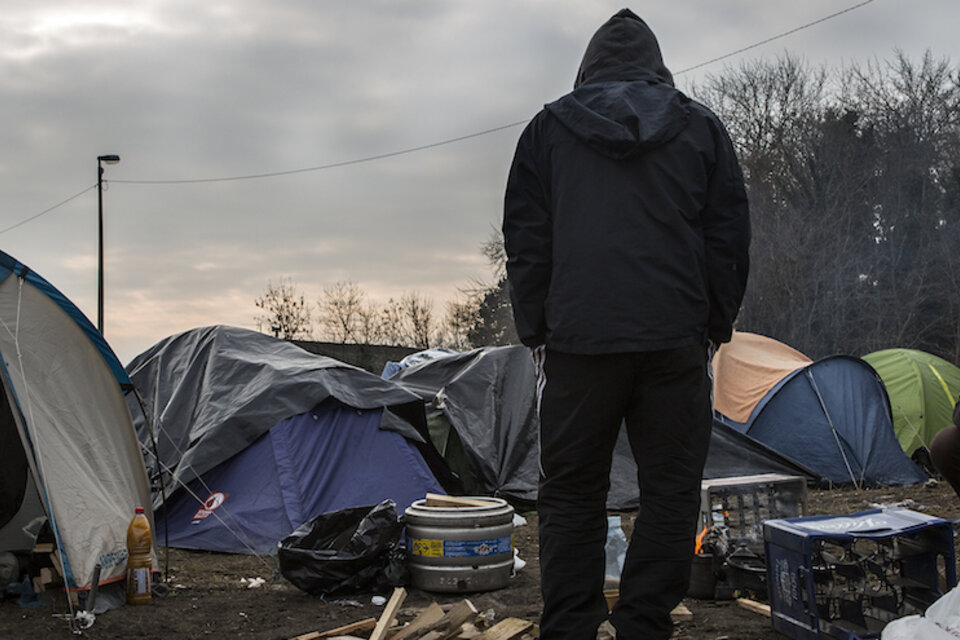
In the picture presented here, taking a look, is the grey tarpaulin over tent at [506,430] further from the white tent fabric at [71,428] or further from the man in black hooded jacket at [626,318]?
the man in black hooded jacket at [626,318]

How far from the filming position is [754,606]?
3.71 m

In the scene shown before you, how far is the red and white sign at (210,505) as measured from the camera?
6.11m

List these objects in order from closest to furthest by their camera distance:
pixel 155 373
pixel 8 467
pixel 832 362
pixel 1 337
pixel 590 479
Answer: pixel 590 479 < pixel 1 337 < pixel 8 467 < pixel 155 373 < pixel 832 362

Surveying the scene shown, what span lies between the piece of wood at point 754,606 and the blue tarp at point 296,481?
2906 mm

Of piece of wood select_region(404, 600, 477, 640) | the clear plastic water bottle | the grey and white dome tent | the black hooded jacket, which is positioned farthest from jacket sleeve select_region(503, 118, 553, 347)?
the grey and white dome tent

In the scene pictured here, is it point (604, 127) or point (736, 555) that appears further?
point (736, 555)

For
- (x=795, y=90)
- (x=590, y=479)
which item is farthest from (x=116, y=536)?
(x=795, y=90)

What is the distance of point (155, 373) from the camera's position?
7.79 m

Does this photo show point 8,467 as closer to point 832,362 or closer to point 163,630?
point 163,630

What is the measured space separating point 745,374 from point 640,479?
8.53 metres

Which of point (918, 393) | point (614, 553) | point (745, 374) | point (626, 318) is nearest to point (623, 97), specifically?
point (626, 318)

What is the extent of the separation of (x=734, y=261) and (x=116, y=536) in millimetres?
3518

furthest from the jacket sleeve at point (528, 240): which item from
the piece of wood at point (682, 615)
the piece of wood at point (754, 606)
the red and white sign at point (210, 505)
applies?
the red and white sign at point (210, 505)

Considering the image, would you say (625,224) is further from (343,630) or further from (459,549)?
(459,549)
